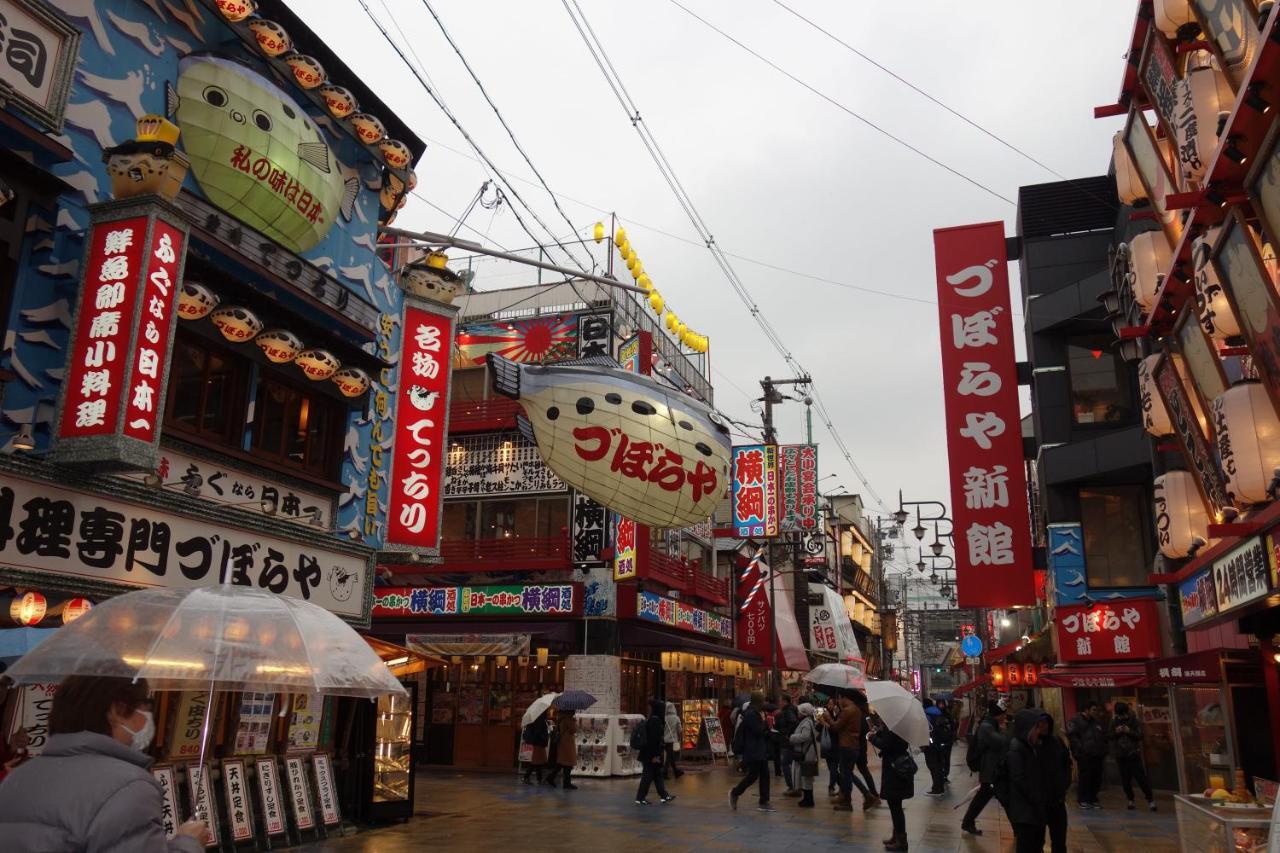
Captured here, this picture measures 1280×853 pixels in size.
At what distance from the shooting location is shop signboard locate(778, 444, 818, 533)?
112 ft

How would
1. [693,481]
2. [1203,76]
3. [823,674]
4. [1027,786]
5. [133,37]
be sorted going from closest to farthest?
[1027,786], [1203,76], [133,37], [693,481], [823,674]

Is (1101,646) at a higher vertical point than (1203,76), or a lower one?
lower

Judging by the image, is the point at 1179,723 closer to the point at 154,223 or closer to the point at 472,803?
the point at 472,803

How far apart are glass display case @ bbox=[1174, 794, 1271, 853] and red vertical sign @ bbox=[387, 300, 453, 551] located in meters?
10.4

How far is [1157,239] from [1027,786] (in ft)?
28.4

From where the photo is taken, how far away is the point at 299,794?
1228 cm

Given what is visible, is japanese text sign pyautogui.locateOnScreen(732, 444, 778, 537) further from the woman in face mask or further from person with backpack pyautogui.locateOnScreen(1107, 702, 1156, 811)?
the woman in face mask

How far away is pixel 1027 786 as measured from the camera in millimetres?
9602

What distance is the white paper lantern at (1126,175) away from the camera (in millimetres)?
14484

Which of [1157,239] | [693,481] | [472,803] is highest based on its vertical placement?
[1157,239]

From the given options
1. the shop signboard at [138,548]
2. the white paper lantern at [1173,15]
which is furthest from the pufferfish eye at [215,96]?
the white paper lantern at [1173,15]

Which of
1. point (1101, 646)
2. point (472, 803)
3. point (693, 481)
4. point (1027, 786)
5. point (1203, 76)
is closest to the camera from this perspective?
point (1027, 786)

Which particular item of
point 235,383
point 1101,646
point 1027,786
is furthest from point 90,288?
point 1101,646

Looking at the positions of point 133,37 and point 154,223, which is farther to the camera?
point 133,37
